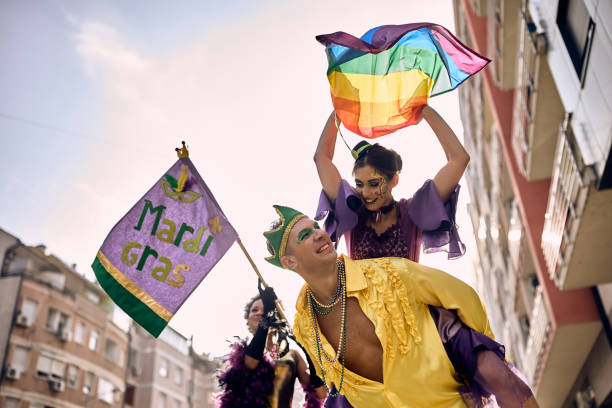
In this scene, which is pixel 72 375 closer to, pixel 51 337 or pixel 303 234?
pixel 51 337

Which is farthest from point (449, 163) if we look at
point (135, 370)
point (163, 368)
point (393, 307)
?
point (163, 368)

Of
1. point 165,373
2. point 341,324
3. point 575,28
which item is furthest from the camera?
point 165,373

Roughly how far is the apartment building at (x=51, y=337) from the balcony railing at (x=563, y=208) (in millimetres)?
20499

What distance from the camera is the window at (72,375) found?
79.1 ft

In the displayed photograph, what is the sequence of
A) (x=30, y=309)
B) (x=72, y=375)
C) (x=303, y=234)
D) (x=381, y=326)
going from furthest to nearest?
(x=72, y=375)
(x=30, y=309)
(x=303, y=234)
(x=381, y=326)

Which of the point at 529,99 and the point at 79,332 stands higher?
the point at 79,332

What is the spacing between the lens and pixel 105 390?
88.7ft

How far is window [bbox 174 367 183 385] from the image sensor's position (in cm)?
3617

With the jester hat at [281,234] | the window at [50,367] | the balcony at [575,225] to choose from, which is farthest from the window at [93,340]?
the jester hat at [281,234]

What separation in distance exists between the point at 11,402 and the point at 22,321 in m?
3.21

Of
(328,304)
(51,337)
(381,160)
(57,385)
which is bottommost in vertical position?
(328,304)

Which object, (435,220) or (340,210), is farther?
(340,210)

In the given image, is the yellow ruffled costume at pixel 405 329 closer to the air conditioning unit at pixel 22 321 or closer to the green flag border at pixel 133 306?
the green flag border at pixel 133 306

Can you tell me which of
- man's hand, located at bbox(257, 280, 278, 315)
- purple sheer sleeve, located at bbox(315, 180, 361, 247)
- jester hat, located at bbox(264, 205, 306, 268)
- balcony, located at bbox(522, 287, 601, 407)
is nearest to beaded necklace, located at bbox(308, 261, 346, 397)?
jester hat, located at bbox(264, 205, 306, 268)
